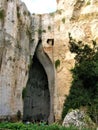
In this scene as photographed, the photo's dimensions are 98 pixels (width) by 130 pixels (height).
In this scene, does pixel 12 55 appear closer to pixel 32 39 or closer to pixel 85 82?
pixel 32 39

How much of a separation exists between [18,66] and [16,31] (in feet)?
9.18

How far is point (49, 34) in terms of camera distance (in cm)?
2638

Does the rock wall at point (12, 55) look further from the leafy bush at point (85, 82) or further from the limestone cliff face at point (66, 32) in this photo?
the leafy bush at point (85, 82)

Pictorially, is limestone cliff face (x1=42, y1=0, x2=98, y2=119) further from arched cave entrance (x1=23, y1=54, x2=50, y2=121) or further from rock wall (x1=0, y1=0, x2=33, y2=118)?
arched cave entrance (x1=23, y1=54, x2=50, y2=121)

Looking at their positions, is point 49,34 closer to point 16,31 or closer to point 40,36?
point 40,36

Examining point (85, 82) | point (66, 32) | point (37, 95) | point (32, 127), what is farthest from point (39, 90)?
point (32, 127)

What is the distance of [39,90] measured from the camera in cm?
2805

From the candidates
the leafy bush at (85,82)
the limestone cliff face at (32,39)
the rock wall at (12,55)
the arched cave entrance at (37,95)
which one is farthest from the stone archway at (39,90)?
the leafy bush at (85,82)

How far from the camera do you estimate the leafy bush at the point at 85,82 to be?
59.4 ft

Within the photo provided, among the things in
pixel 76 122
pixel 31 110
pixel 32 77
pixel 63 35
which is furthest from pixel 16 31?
pixel 76 122

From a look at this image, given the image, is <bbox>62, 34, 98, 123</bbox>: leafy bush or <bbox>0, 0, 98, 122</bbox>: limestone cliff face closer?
<bbox>62, 34, 98, 123</bbox>: leafy bush

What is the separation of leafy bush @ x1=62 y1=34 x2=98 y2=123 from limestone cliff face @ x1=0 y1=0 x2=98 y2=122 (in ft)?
11.7

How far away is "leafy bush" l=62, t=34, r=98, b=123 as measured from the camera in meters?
18.1

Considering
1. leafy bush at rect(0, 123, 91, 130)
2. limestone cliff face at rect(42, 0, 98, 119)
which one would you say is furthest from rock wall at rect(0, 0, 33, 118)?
leafy bush at rect(0, 123, 91, 130)
